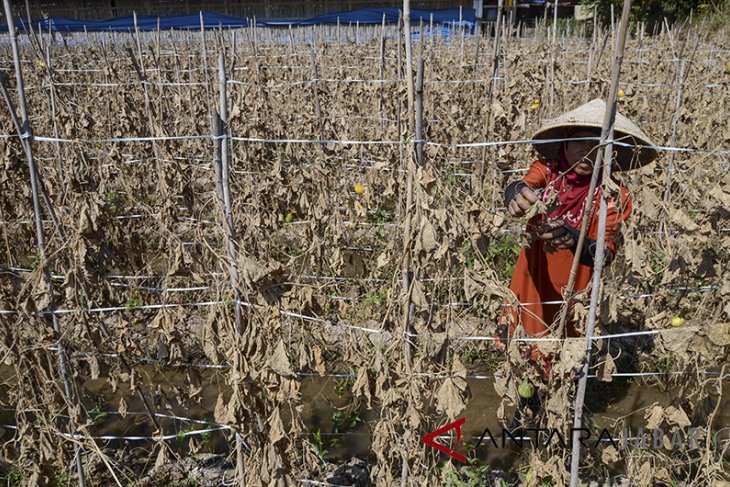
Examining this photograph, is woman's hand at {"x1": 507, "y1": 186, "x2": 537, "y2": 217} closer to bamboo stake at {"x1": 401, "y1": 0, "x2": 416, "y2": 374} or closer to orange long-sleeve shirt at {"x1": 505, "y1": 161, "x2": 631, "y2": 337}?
orange long-sleeve shirt at {"x1": 505, "y1": 161, "x2": 631, "y2": 337}

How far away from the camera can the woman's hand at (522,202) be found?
196 centimetres

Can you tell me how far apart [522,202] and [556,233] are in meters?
0.16

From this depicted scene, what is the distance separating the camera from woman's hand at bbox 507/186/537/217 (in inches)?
77.3

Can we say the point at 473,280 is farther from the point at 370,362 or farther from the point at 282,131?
the point at 282,131

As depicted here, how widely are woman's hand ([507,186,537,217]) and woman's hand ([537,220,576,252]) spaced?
0.08 m

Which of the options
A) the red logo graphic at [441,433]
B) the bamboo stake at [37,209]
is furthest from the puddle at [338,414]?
the red logo graphic at [441,433]

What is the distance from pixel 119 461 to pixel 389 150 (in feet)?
8.18

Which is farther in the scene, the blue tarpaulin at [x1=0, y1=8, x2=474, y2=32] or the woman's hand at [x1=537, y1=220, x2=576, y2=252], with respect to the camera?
the blue tarpaulin at [x1=0, y1=8, x2=474, y2=32]

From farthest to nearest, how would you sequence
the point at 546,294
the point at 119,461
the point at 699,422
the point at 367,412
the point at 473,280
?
1. the point at 367,412
2. the point at 546,294
3. the point at 119,461
4. the point at 699,422
5. the point at 473,280

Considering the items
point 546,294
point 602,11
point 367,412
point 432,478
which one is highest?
point 602,11

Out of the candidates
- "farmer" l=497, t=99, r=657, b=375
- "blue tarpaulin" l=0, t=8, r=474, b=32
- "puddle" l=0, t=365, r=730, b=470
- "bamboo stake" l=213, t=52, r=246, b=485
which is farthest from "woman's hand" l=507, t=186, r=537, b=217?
"blue tarpaulin" l=0, t=8, r=474, b=32

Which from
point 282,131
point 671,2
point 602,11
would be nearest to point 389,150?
point 282,131

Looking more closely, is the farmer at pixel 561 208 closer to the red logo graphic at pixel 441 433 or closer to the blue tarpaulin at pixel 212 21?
the red logo graphic at pixel 441 433

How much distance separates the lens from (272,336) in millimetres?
1707
